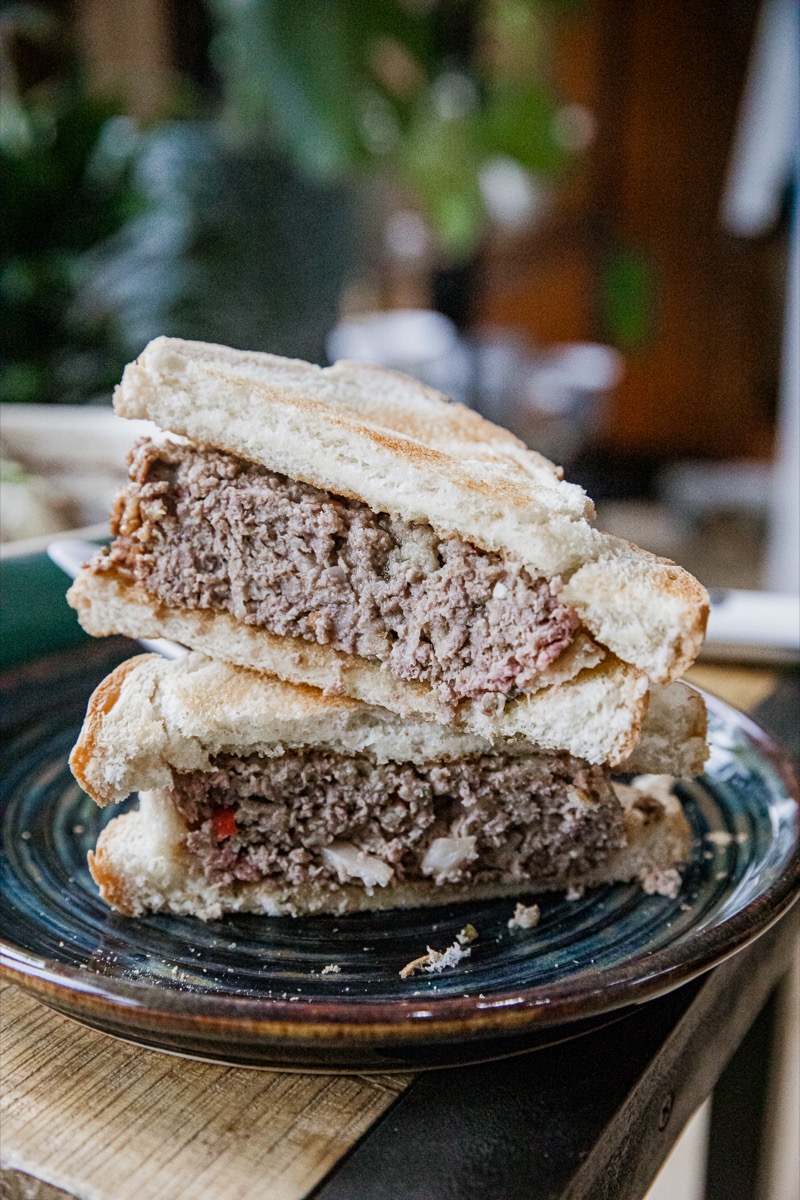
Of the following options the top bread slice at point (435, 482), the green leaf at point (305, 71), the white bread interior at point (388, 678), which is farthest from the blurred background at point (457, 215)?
the top bread slice at point (435, 482)

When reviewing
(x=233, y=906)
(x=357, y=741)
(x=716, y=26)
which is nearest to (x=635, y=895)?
(x=357, y=741)

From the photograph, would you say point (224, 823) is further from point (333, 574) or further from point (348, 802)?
point (333, 574)

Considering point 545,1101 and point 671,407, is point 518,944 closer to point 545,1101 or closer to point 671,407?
point 545,1101

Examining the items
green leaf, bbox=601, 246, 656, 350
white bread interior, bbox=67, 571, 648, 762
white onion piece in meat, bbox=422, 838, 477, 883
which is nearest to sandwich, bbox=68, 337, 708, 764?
white bread interior, bbox=67, 571, 648, 762

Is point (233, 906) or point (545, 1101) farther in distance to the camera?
point (233, 906)

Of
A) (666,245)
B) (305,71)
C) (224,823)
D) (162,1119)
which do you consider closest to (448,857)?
(224,823)

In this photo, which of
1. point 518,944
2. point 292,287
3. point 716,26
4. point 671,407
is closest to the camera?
point 518,944
